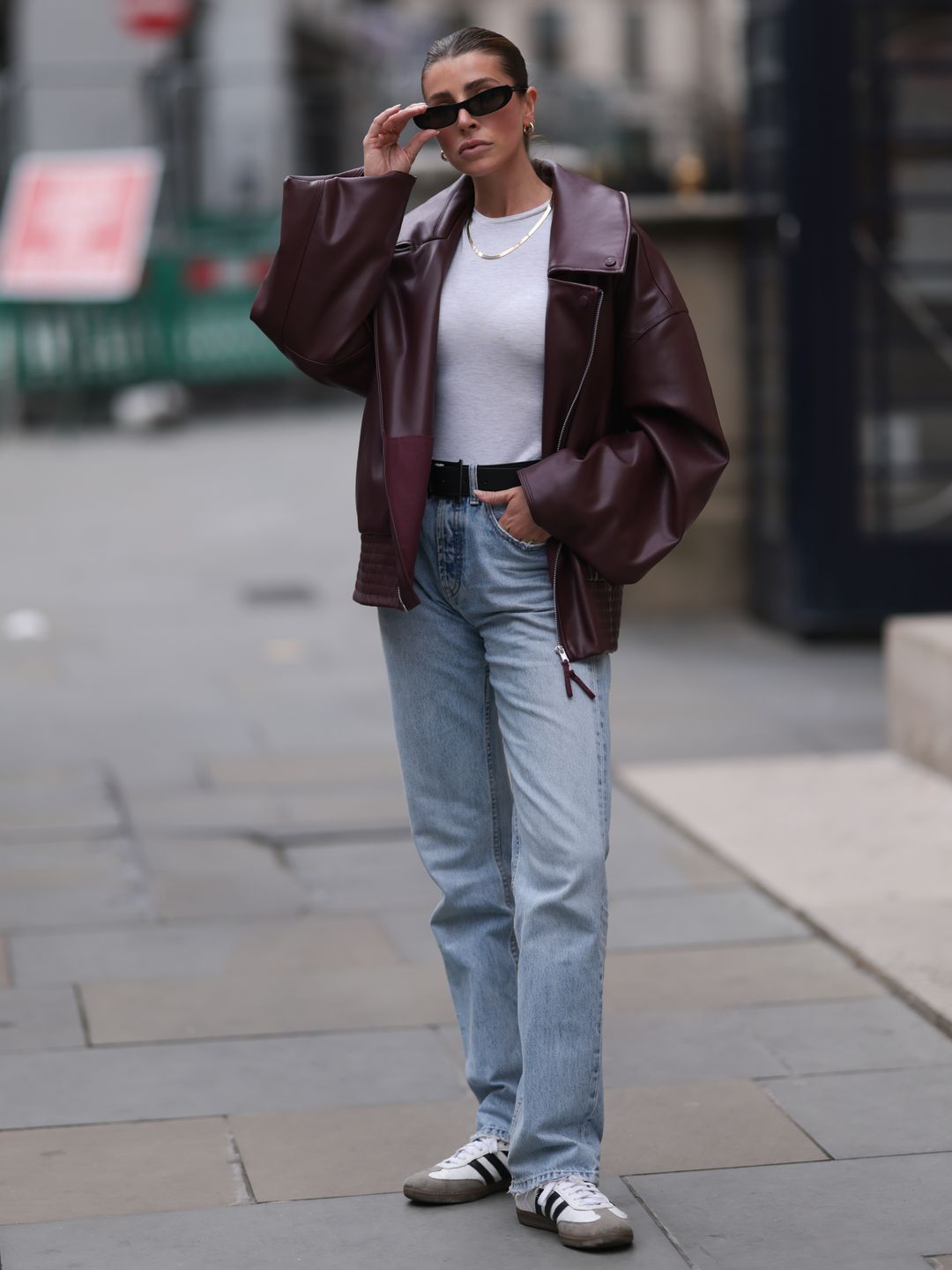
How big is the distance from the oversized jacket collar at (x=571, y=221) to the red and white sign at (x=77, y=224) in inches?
535

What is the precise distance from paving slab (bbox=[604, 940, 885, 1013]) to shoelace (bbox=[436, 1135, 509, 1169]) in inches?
39.1

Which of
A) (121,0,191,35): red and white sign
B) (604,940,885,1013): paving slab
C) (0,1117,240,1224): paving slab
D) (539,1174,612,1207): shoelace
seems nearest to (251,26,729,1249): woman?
(539,1174,612,1207): shoelace

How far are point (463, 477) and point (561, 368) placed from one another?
A: 24cm

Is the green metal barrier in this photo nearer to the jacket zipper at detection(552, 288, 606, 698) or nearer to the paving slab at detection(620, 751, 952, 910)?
the paving slab at detection(620, 751, 952, 910)

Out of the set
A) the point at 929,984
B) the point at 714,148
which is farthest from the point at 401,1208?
the point at 714,148

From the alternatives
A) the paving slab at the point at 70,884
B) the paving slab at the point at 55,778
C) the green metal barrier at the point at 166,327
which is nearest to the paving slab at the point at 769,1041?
the paving slab at the point at 70,884

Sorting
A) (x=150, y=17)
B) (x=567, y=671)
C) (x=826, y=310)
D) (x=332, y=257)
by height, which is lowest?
(x=826, y=310)

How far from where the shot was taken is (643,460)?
127 inches

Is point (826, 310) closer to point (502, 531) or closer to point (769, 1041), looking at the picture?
point (769, 1041)

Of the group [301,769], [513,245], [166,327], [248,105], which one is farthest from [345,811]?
[248,105]

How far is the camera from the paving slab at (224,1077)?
391cm

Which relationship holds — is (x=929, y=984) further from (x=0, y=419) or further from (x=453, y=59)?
(x=0, y=419)

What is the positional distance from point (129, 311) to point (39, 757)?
10.7m

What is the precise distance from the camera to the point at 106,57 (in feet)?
71.1
